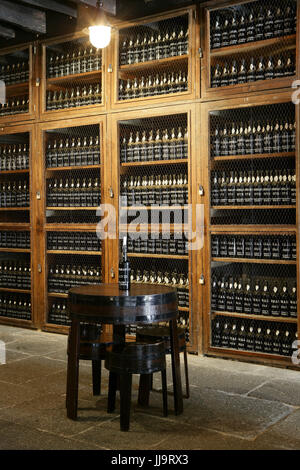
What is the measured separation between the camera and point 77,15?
560 cm

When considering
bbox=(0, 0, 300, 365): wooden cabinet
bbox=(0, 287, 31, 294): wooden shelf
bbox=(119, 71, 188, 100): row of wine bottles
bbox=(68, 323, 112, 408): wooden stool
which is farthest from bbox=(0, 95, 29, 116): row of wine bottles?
bbox=(68, 323, 112, 408): wooden stool

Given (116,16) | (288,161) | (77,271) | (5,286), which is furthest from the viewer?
(5,286)

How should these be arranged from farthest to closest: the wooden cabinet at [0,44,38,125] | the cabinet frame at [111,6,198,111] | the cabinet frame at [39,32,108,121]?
the wooden cabinet at [0,44,38,125]
the cabinet frame at [39,32,108,121]
the cabinet frame at [111,6,198,111]

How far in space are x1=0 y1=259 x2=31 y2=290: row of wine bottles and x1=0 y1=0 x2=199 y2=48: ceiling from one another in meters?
2.55

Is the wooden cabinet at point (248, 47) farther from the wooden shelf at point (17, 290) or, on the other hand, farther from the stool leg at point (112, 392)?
the wooden shelf at point (17, 290)

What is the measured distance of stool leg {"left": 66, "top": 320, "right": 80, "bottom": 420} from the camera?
3.37 m

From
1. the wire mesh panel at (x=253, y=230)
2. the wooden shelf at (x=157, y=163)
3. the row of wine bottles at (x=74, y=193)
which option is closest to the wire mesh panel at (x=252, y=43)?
the wire mesh panel at (x=253, y=230)

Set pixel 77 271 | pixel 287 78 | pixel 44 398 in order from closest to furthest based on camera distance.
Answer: pixel 44 398
pixel 287 78
pixel 77 271

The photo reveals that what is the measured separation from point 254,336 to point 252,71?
234 cm

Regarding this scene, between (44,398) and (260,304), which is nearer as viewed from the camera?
(44,398)

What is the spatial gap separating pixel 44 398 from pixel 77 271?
7.55 ft

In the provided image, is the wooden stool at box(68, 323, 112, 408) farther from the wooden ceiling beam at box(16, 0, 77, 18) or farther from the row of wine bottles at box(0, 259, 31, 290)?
the wooden ceiling beam at box(16, 0, 77, 18)
